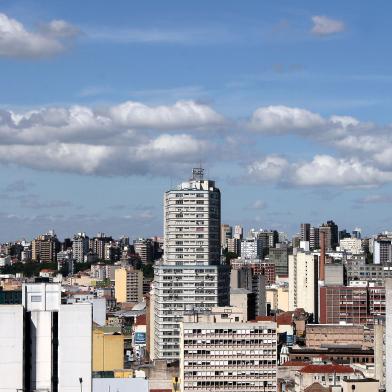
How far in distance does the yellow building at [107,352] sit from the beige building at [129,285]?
328 feet

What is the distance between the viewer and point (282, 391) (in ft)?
235

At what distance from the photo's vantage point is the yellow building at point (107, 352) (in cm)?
6694

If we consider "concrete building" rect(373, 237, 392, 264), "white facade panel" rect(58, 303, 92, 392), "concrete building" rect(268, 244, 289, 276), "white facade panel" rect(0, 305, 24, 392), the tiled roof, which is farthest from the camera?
"concrete building" rect(268, 244, 289, 276)

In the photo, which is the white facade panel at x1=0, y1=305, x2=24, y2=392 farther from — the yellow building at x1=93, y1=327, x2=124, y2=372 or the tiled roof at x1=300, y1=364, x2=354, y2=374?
the tiled roof at x1=300, y1=364, x2=354, y2=374

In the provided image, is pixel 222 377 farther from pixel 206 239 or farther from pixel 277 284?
pixel 277 284

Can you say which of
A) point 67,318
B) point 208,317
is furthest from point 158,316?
point 67,318

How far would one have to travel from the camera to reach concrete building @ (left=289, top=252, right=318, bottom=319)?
453ft

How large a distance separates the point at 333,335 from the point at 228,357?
44.9 m

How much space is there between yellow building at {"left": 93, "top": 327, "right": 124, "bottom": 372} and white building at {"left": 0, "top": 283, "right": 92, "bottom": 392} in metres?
39.2

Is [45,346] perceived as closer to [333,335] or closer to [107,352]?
[107,352]

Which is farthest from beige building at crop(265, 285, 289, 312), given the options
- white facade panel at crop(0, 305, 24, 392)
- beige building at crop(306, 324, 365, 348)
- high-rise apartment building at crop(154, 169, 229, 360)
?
white facade panel at crop(0, 305, 24, 392)

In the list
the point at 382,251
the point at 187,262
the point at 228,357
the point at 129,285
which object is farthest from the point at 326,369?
the point at 382,251

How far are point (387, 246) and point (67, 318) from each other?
496 feet

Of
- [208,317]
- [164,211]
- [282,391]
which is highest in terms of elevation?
[164,211]
